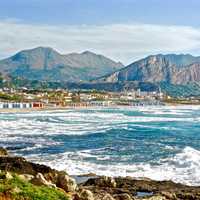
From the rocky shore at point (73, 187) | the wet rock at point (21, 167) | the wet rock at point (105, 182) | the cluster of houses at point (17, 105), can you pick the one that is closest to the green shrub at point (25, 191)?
the rocky shore at point (73, 187)

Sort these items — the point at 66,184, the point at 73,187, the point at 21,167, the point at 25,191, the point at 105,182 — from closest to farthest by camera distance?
the point at 25,191 → the point at 73,187 → the point at 66,184 → the point at 105,182 → the point at 21,167

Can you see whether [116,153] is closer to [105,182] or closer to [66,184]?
[105,182]

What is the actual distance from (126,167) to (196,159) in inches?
274

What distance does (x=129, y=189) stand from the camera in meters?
25.3

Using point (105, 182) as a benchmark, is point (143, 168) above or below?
below

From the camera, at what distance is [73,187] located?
63.6ft

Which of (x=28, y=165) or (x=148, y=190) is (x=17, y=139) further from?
(x=148, y=190)

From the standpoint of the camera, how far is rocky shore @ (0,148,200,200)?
14.4 metres

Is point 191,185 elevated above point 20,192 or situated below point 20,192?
below

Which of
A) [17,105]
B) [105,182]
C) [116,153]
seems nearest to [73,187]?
[105,182]

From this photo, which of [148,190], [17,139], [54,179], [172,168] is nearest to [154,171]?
[172,168]

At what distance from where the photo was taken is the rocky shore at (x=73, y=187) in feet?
47.4

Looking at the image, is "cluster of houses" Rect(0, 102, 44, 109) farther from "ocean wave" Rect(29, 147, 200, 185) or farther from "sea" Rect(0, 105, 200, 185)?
"ocean wave" Rect(29, 147, 200, 185)

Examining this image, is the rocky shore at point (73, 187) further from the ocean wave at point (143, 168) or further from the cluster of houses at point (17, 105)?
the cluster of houses at point (17, 105)
